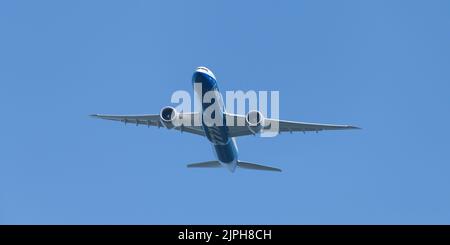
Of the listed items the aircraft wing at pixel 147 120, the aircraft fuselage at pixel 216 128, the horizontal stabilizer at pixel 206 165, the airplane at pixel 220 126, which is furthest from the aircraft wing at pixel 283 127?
the horizontal stabilizer at pixel 206 165

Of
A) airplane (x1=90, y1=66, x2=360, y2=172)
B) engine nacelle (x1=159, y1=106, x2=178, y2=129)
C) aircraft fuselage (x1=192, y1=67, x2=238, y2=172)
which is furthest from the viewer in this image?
engine nacelle (x1=159, y1=106, x2=178, y2=129)

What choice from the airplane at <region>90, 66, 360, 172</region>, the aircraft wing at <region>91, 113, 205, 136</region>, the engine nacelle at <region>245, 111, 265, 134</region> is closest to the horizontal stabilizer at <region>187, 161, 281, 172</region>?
the airplane at <region>90, 66, 360, 172</region>

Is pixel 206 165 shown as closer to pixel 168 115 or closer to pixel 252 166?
pixel 252 166

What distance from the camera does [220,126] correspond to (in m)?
52.0

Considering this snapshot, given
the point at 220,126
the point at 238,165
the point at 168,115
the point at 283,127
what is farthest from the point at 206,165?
the point at 220,126

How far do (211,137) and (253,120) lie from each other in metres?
A: 3.78

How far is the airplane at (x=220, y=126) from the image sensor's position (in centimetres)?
5044

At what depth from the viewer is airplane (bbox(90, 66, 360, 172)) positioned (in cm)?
5044

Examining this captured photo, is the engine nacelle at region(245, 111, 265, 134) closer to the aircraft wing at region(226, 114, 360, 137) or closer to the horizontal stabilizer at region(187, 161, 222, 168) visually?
the aircraft wing at region(226, 114, 360, 137)

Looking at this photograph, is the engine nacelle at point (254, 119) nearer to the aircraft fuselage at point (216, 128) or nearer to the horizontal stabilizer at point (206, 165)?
the aircraft fuselage at point (216, 128)

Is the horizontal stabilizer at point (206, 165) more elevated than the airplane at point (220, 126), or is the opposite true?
the airplane at point (220, 126)

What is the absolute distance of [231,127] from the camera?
178 feet

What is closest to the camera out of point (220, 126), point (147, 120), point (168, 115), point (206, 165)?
point (220, 126)

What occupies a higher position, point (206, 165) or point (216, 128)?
point (216, 128)
